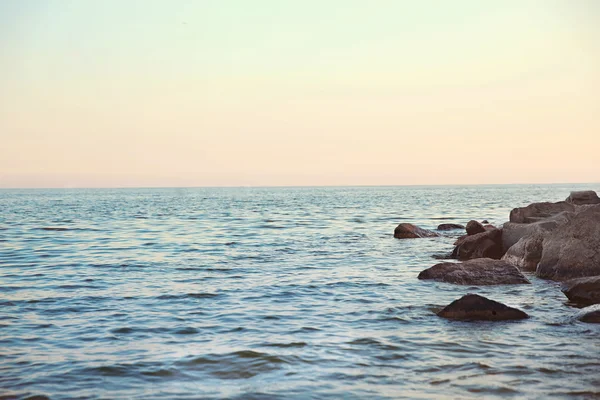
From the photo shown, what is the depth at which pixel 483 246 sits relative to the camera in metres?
17.6

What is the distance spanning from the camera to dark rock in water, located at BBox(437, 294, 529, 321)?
31.4 ft

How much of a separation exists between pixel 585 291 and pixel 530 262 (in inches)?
172

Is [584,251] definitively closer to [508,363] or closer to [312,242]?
[508,363]

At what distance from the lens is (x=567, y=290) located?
1132cm

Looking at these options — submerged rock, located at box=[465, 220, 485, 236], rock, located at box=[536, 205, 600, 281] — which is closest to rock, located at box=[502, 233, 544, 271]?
rock, located at box=[536, 205, 600, 281]

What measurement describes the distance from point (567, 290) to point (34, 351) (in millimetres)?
9057

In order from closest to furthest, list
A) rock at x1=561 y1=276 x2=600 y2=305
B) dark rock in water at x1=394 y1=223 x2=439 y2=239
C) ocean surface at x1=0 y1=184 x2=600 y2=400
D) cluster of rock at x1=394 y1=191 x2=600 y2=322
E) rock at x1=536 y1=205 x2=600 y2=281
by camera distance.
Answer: ocean surface at x1=0 y1=184 x2=600 y2=400 → cluster of rock at x1=394 y1=191 x2=600 y2=322 → rock at x1=561 y1=276 x2=600 y2=305 → rock at x1=536 y1=205 x2=600 y2=281 → dark rock in water at x1=394 y1=223 x2=439 y2=239

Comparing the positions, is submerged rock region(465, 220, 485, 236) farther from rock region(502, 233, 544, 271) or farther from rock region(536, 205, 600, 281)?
rock region(536, 205, 600, 281)

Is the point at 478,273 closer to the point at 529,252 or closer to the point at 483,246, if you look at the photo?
the point at 529,252

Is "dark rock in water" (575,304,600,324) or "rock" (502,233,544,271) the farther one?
"rock" (502,233,544,271)

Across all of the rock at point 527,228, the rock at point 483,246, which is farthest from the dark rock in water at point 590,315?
the rock at point 483,246

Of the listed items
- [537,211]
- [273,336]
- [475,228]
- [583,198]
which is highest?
[583,198]

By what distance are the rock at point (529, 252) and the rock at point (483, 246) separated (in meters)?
1.42

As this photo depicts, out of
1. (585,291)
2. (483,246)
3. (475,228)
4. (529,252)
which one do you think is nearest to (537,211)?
(475,228)
